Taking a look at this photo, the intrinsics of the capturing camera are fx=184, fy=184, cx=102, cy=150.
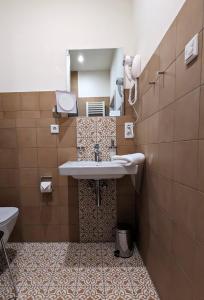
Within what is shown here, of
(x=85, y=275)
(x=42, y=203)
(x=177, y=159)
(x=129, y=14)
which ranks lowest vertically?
(x=85, y=275)

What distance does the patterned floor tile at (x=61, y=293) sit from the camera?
4.21ft

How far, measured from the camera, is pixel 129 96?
1.79 m

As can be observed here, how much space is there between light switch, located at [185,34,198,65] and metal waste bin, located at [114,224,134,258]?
151cm

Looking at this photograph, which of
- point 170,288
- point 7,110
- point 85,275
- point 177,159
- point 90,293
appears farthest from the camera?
point 7,110

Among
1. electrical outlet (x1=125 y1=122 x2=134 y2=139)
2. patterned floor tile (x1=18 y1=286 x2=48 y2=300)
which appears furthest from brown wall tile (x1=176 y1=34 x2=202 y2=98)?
patterned floor tile (x1=18 y1=286 x2=48 y2=300)

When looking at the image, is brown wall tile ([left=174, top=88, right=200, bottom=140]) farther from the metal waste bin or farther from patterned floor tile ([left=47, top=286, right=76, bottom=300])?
patterned floor tile ([left=47, top=286, right=76, bottom=300])

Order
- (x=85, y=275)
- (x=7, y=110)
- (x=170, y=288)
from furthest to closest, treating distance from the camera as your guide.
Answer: (x=7, y=110)
(x=85, y=275)
(x=170, y=288)

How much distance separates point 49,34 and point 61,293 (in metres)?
2.29

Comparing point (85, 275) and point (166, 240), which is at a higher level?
point (166, 240)

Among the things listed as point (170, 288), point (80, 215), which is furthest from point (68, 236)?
point (170, 288)

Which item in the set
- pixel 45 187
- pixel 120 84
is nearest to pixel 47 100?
pixel 120 84

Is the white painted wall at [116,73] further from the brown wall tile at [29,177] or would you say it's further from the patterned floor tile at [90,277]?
the patterned floor tile at [90,277]

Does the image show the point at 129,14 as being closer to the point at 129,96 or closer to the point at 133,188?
the point at 129,96

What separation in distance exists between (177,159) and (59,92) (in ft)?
4.44
